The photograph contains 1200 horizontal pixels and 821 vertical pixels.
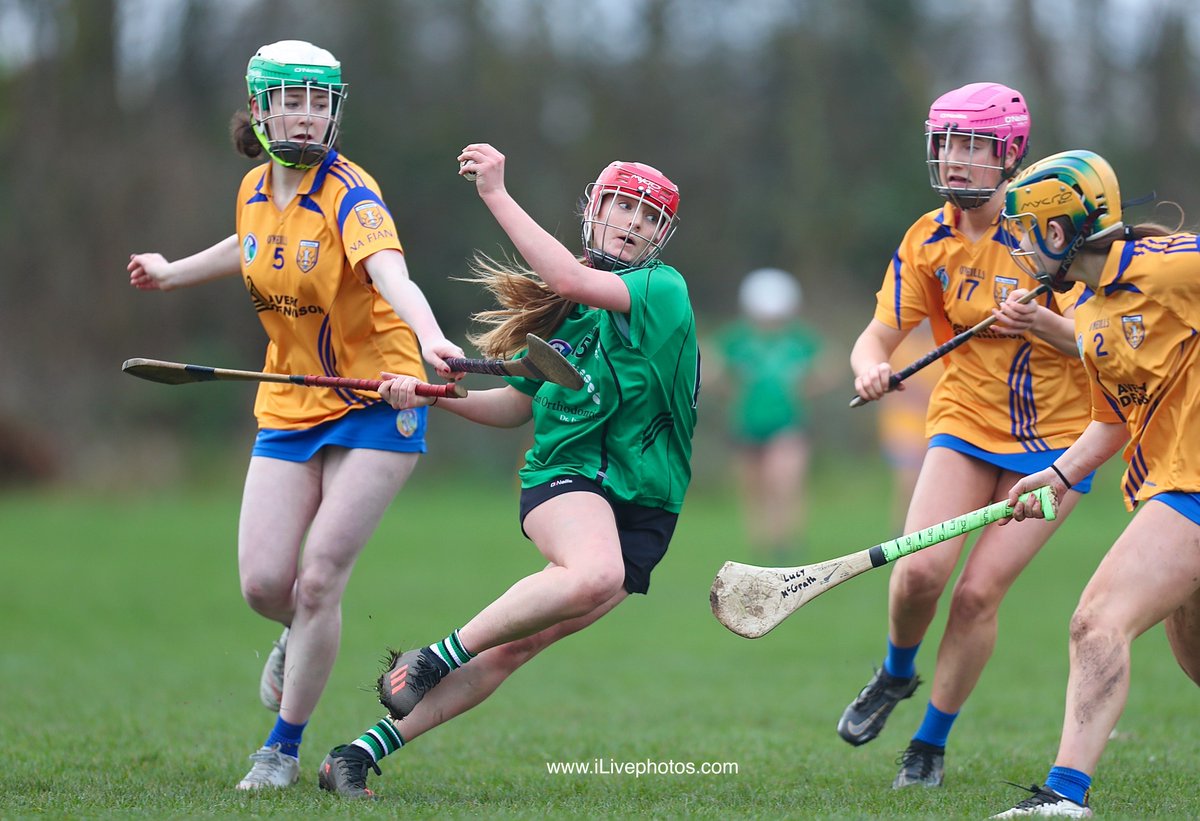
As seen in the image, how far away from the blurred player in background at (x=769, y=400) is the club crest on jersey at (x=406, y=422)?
8067 millimetres

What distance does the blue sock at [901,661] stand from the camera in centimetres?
538

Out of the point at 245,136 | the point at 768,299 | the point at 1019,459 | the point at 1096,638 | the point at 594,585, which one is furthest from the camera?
the point at 768,299

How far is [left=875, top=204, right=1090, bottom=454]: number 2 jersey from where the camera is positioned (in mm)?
4984

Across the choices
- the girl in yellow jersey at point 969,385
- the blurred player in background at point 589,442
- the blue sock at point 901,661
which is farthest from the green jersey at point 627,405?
the blue sock at point 901,661

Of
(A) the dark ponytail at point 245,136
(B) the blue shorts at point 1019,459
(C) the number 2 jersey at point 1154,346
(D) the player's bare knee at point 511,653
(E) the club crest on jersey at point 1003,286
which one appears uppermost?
(A) the dark ponytail at point 245,136

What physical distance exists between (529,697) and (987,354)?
11.6 ft

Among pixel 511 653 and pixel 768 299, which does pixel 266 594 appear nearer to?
pixel 511 653

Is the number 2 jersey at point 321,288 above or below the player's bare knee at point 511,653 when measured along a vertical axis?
above

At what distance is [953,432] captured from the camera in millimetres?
5160

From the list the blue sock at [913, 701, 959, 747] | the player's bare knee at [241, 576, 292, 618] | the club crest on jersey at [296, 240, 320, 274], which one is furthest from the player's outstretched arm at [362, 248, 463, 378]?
the blue sock at [913, 701, 959, 747]

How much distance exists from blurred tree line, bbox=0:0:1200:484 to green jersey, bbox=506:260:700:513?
15.9 metres

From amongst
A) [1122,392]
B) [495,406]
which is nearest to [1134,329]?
[1122,392]

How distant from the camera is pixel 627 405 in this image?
4.63m

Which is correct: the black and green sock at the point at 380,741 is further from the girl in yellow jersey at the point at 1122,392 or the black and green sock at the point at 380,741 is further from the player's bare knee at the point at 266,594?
the girl in yellow jersey at the point at 1122,392
